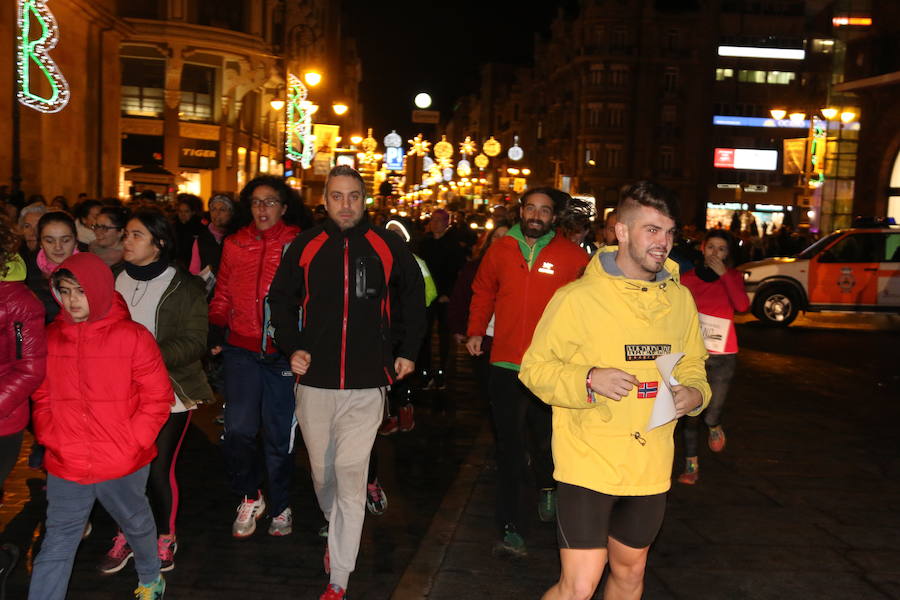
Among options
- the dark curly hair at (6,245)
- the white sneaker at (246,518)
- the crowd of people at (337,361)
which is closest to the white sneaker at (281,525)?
the crowd of people at (337,361)

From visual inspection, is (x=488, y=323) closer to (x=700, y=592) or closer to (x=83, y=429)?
(x=700, y=592)

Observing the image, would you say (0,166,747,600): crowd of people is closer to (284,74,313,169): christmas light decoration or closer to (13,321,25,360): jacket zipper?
(13,321,25,360): jacket zipper

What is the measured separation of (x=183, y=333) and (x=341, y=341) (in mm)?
998

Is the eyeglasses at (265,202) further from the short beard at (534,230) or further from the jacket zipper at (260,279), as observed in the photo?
the short beard at (534,230)

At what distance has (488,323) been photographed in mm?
6156

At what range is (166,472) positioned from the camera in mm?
5281

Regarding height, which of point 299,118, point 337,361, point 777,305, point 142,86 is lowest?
point 777,305

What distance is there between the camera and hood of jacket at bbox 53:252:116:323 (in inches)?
162

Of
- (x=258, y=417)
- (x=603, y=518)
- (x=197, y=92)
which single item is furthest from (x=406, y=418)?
(x=197, y=92)

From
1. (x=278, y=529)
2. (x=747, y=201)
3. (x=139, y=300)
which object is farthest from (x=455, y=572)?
(x=747, y=201)

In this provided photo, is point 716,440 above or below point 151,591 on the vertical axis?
above

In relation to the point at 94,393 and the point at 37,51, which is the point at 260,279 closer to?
the point at 94,393

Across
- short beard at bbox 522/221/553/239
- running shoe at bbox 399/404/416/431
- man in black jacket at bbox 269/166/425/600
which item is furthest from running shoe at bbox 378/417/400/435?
man in black jacket at bbox 269/166/425/600

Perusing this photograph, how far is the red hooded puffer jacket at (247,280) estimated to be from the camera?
5.89 meters
